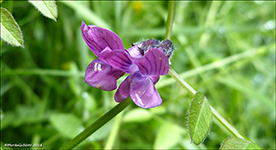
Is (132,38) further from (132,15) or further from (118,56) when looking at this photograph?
(118,56)

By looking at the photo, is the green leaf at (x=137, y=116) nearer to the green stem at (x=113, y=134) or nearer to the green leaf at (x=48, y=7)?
the green stem at (x=113, y=134)

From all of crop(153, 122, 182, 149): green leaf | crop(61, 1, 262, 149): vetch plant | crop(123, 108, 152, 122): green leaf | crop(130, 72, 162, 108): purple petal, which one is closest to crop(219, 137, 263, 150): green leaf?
crop(61, 1, 262, 149): vetch plant

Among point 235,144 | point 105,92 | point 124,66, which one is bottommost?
point 105,92

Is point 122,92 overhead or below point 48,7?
below

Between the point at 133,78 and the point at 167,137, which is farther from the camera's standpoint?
the point at 167,137

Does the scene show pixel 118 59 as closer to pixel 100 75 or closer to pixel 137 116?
pixel 100 75

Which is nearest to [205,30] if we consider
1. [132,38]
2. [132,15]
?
[132,38]

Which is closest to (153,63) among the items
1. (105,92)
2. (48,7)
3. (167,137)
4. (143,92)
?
(143,92)

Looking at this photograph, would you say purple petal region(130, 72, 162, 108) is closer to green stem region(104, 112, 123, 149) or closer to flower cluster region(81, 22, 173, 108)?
flower cluster region(81, 22, 173, 108)
